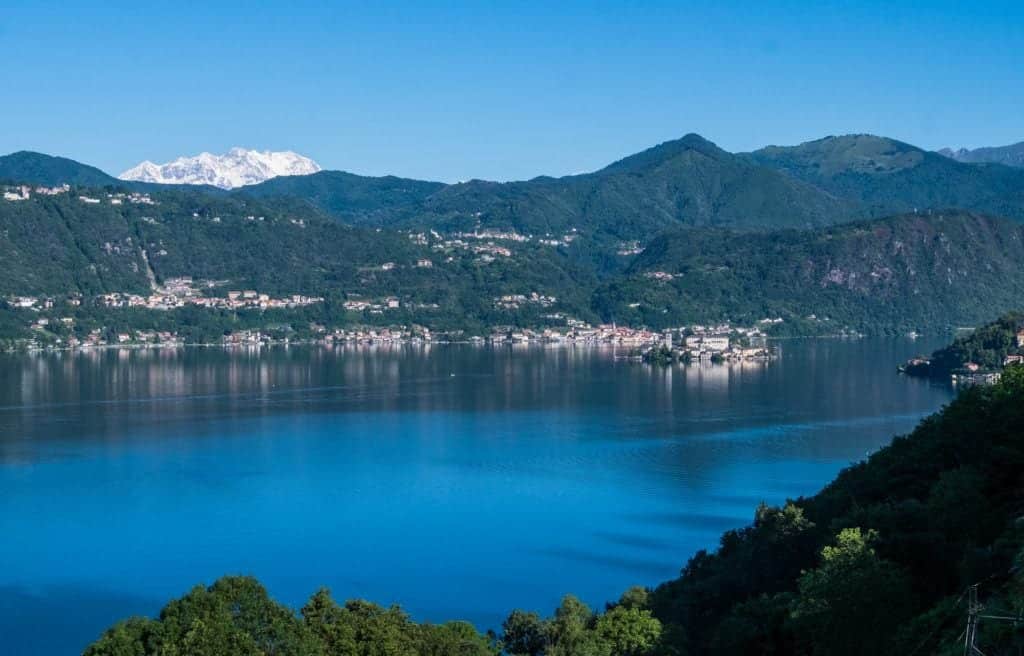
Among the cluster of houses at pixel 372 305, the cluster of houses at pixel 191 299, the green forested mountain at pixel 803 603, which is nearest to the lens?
the green forested mountain at pixel 803 603

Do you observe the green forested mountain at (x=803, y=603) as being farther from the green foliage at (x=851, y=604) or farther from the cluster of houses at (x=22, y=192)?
the cluster of houses at (x=22, y=192)

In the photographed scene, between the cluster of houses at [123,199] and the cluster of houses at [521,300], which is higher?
the cluster of houses at [123,199]

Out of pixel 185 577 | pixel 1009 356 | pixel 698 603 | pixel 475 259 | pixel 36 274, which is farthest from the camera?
pixel 475 259

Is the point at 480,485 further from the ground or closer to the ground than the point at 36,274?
closer to the ground

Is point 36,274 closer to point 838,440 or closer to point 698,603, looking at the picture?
point 838,440

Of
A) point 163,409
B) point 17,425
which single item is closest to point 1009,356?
point 163,409

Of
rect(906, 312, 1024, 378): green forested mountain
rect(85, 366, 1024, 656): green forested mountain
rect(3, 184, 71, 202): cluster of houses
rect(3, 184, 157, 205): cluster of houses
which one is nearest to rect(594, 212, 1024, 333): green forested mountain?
rect(906, 312, 1024, 378): green forested mountain

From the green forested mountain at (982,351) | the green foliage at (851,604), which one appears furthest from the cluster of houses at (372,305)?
the green foliage at (851,604)
